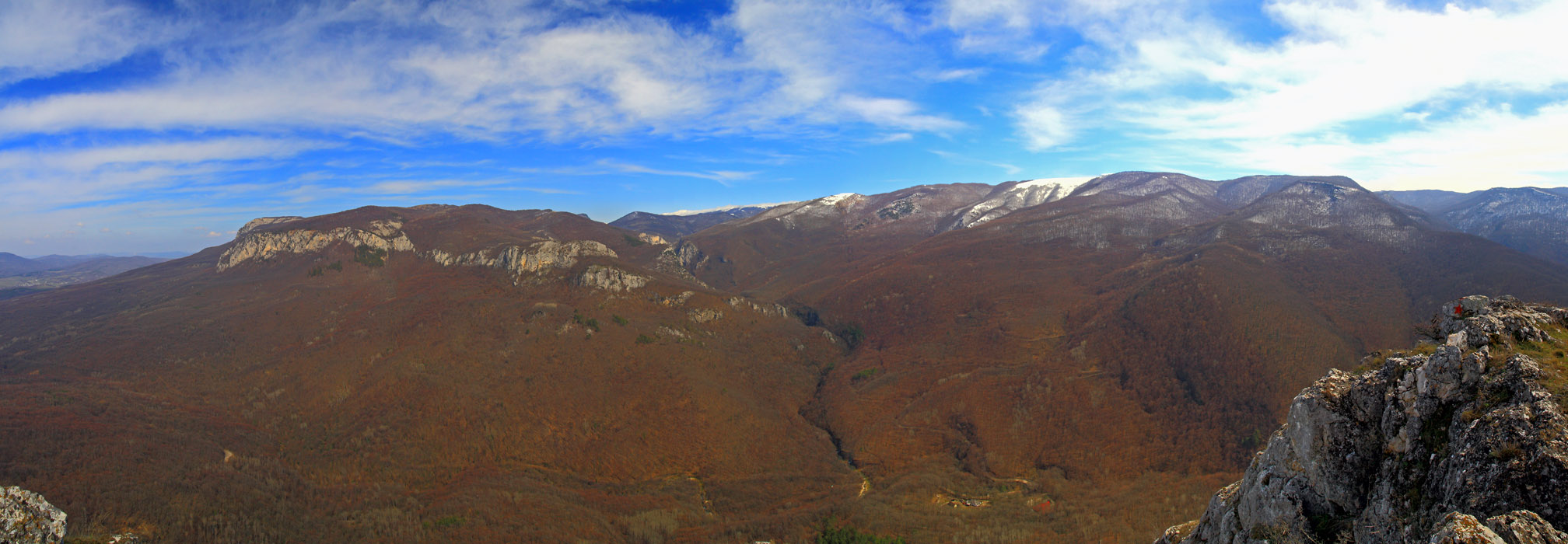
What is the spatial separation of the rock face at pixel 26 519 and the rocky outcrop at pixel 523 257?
123532 millimetres

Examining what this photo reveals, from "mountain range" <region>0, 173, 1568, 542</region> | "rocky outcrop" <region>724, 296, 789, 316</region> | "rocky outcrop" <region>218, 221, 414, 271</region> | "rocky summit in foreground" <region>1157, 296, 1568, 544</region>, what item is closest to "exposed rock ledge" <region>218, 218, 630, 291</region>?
"rocky outcrop" <region>218, 221, 414, 271</region>

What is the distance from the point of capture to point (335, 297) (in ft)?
454

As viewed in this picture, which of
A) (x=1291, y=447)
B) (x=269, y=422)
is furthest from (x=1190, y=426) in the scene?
(x=269, y=422)

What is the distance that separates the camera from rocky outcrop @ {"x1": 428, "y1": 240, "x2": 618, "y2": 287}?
151500 millimetres

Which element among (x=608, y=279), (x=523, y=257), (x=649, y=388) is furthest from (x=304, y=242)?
(x=649, y=388)

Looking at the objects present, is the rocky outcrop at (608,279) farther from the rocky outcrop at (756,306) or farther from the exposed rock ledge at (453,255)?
the rocky outcrop at (756,306)

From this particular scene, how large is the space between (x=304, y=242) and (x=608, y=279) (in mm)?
97761

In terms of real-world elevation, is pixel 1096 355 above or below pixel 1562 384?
below

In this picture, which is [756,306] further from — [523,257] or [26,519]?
[26,519]

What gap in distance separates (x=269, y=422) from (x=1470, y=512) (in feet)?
424

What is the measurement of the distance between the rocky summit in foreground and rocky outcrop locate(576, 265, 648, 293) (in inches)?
5502

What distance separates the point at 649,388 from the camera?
372 feet

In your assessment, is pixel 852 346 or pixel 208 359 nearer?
pixel 208 359

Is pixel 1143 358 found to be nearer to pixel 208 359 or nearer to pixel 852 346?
pixel 852 346
